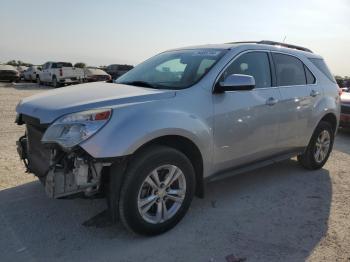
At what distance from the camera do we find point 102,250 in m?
3.44

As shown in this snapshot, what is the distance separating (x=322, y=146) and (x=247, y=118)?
2.24 meters

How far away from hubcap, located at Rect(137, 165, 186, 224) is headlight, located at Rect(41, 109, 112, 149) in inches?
26.8

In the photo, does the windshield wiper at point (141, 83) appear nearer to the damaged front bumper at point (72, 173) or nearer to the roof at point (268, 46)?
the roof at point (268, 46)

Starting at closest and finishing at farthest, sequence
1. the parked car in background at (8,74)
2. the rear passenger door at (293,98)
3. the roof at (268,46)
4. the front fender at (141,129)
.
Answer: the front fender at (141,129), the roof at (268,46), the rear passenger door at (293,98), the parked car in background at (8,74)

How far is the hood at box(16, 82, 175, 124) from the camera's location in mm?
3387

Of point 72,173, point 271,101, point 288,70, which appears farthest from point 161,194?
point 288,70

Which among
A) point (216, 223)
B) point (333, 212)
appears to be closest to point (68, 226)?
point (216, 223)

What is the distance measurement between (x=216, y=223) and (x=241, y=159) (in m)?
0.84

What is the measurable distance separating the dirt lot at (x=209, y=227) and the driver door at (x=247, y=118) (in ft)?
1.81

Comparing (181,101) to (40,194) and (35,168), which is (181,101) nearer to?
(35,168)

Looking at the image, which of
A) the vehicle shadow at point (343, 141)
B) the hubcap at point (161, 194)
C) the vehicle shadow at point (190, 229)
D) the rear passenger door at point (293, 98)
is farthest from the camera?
the vehicle shadow at point (343, 141)

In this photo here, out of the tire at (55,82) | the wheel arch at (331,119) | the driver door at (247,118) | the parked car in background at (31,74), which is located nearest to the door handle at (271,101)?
the driver door at (247,118)

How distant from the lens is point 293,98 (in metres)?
5.09

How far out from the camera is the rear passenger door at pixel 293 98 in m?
4.98
